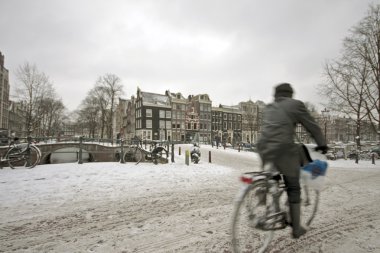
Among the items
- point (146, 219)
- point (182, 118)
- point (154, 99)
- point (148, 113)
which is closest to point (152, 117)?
point (148, 113)

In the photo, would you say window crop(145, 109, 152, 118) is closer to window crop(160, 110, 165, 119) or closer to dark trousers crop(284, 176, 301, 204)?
window crop(160, 110, 165, 119)

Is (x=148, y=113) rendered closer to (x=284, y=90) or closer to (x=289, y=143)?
(x=284, y=90)

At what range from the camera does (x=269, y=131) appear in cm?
246

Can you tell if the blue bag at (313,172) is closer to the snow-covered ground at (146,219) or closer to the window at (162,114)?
the snow-covered ground at (146,219)

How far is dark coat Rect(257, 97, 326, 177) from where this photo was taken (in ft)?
7.77

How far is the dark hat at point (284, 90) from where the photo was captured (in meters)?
2.57

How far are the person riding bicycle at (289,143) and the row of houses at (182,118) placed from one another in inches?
1785

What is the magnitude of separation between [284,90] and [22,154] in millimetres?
10232

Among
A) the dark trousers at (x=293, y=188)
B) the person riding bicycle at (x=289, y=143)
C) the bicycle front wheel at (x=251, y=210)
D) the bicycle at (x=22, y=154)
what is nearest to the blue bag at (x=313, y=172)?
the person riding bicycle at (x=289, y=143)

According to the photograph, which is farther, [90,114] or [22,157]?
[90,114]

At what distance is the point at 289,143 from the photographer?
2.37m

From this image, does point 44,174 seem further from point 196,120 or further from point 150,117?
point 196,120

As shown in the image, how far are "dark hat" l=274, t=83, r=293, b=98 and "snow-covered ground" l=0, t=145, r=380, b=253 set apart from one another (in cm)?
188

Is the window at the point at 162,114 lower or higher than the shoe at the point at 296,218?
higher
